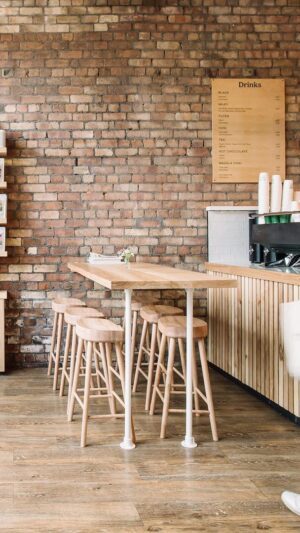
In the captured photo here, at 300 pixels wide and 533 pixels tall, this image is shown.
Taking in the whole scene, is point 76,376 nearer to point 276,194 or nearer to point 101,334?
point 101,334

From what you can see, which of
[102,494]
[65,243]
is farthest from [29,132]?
[102,494]

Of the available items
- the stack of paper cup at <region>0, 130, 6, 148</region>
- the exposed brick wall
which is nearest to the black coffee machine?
the exposed brick wall

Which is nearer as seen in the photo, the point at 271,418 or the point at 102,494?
the point at 102,494

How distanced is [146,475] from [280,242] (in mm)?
1791

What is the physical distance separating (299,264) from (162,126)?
2228 millimetres

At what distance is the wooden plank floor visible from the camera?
A: 7.43 ft

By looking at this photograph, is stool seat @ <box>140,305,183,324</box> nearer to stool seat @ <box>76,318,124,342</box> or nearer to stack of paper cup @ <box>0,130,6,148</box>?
stool seat @ <box>76,318,124,342</box>

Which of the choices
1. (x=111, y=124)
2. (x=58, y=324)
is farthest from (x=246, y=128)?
(x=58, y=324)

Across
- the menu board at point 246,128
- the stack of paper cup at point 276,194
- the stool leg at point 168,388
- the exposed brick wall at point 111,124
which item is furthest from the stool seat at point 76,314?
the menu board at point 246,128

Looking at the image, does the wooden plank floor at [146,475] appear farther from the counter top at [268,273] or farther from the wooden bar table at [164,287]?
the counter top at [268,273]

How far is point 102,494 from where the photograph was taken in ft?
8.19

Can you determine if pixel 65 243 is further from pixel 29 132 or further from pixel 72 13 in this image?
pixel 72 13

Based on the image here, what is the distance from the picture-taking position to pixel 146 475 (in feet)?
8.89

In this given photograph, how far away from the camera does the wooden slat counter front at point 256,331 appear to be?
3566 mm
